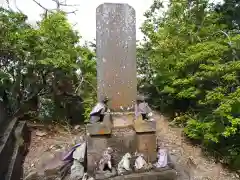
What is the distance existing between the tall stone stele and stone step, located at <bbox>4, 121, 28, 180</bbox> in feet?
6.81

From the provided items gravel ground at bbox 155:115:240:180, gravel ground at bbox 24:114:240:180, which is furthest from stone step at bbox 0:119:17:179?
gravel ground at bbox 155:115:240:180

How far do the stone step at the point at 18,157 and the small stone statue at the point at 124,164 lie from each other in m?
1.88

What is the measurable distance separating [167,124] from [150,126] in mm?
4350

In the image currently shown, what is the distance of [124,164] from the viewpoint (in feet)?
12.6

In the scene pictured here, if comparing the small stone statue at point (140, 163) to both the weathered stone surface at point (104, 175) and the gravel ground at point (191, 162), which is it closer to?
the weathered stone surface at point (104, 175)

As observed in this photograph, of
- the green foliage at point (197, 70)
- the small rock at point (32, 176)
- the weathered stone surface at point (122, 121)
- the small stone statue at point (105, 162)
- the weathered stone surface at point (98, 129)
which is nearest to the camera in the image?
the small stone statue at point (105, 162)

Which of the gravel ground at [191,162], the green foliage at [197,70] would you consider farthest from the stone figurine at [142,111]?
the green foliage at [197,70]

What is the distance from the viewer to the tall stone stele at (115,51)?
13.8 ft

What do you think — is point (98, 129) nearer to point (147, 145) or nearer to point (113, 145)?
point (113, 145)

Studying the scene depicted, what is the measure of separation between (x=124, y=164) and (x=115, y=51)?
1.96 m

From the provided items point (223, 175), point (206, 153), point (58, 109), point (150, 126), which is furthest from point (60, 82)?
point (223, 175)

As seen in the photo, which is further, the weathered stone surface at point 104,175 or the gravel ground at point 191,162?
the gravel ground at point 191,162

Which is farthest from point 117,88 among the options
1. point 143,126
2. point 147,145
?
point 147,145

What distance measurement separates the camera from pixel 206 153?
20.8 ft
